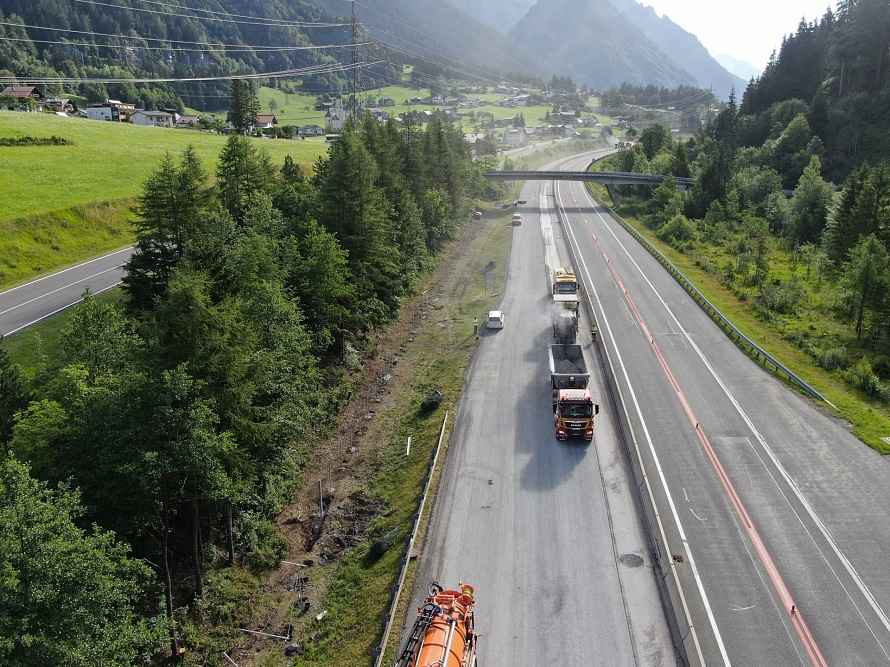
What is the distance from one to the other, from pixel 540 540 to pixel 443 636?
27.1 ft

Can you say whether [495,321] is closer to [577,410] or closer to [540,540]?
[577,410]

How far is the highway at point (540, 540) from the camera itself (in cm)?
1934

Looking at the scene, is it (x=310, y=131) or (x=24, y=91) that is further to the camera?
(x=310, y=131)

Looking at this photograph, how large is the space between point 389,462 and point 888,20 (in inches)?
5210

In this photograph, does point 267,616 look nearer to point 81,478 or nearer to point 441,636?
point 81,478

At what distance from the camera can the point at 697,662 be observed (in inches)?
688

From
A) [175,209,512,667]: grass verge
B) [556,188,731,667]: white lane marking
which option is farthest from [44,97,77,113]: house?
[556,188,731,667]: white lane marking

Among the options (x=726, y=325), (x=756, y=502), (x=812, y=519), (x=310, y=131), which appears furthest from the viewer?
(x=310, y=131)

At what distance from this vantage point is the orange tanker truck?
16078 millimetres

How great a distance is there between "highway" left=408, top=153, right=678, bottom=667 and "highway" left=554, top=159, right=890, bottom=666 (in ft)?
5.66

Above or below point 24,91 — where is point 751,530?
below

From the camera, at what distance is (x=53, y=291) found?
142 feet

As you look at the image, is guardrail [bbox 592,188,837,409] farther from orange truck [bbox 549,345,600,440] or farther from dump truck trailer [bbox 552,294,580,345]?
orange truck [bbox 549,345,600,440]

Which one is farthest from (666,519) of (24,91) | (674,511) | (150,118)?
(24,91)
